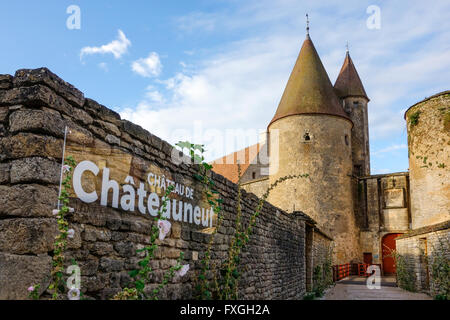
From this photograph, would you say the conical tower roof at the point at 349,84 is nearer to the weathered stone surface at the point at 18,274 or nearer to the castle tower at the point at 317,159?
the castle tower at the point at 317,159

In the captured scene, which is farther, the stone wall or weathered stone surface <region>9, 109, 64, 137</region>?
the stone wall

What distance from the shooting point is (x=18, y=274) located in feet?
8.20

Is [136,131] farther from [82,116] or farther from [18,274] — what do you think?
[18,274]

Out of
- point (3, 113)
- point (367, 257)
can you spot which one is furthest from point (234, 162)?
point (3, 113)

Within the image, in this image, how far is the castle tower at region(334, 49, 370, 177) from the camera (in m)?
27.2

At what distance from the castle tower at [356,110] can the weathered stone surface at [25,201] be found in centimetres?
2595

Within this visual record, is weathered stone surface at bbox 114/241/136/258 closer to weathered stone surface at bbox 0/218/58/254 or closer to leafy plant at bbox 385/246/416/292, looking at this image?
weathered stone surface at bbox 0/218/58/254

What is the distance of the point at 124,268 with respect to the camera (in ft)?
11.0

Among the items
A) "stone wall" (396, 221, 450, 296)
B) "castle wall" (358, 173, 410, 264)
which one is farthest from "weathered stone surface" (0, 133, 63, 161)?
"castle wall" (358, 173, 410, 264)

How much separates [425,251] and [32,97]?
14.4 metres

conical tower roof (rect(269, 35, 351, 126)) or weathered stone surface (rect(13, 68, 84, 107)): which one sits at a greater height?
conical tower roof (rect(269, 35, 351, 126))

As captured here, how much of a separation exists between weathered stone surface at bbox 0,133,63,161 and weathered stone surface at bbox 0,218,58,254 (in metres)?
0.45

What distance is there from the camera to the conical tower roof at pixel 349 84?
28562 millimetres
